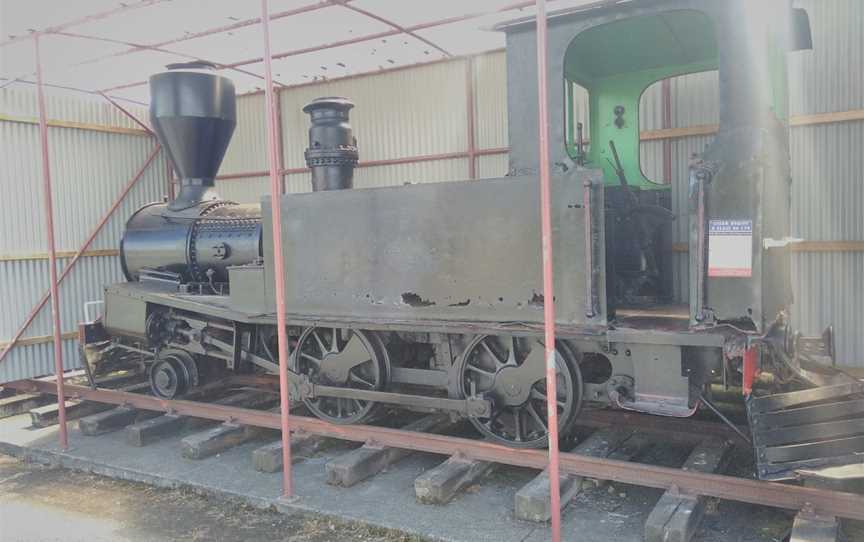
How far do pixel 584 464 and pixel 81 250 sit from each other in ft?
26.1

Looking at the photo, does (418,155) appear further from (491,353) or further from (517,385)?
(517,385)

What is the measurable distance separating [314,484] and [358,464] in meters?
0.36

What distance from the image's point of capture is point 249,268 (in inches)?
219

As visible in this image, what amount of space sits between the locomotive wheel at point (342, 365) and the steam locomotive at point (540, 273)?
0.02m

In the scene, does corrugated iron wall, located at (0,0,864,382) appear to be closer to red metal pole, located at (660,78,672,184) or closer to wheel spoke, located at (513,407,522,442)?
red metal pole, located at (660,78,672,184)

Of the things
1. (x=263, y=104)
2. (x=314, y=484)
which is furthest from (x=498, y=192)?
(x=263, y=104)

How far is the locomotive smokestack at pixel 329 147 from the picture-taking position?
18.4 feet

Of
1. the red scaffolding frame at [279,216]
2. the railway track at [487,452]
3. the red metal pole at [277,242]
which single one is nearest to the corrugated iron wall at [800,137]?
the red scaffolding frame at [279,216]

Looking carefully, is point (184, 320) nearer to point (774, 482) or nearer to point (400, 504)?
point (400, 504)

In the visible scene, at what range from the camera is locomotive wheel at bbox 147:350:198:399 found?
6301 mm

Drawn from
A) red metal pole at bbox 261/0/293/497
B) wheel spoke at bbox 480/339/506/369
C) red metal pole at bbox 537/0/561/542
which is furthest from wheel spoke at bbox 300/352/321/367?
red metal pole at bbox 537/0/561/542

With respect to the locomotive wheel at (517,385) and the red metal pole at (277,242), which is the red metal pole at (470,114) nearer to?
the locomotive wheel at (517,385)

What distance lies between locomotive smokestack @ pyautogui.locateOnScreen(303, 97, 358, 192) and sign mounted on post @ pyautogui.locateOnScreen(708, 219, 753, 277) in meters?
→ 3.05

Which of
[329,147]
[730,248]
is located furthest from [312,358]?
[730,248]
